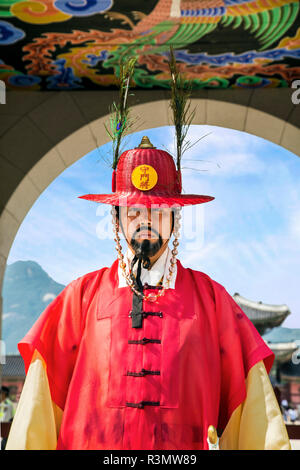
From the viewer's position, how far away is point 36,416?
247 cm

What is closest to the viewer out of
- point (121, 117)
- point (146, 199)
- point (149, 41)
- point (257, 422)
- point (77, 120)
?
point (257, 422)

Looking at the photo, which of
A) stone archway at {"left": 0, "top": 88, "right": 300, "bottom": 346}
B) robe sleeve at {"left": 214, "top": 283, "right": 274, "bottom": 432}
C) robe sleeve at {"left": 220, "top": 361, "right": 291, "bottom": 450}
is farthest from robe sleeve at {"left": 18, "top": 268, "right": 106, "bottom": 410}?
stone archway at {"left": 0, "top": 88, "right": 300, "bottom": 346}

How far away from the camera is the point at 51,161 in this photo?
18.8ft

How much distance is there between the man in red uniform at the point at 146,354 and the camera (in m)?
2.43

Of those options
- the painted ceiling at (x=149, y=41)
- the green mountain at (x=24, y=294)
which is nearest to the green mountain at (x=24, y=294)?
the green mountain at (x=24, y=294)

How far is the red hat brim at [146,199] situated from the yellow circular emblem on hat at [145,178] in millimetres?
35

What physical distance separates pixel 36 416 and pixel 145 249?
0.82 metres

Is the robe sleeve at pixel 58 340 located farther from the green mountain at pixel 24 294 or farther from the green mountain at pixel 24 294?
the green mountain at pixel 24 294

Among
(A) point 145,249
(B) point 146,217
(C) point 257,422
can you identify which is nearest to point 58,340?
(A) point 145,249

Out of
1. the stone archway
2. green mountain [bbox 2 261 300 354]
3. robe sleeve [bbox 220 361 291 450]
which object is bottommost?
robe sleeve [bbox 220 361 291 450]

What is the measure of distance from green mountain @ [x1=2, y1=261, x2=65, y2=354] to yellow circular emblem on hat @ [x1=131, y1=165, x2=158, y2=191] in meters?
73.5

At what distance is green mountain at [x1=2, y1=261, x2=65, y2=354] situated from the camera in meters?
77.6

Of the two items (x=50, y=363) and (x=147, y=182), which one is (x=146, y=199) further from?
(x=50, y=363)

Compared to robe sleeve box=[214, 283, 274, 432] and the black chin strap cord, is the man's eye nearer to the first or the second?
the black chin strap cord
